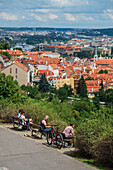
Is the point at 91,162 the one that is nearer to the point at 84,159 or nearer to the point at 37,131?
the point at 84,159

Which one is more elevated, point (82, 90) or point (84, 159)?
point (84, 159)

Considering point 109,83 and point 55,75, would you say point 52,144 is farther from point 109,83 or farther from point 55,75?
point 109,83

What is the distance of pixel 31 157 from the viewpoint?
6871mm

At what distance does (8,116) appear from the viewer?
36.8 feet

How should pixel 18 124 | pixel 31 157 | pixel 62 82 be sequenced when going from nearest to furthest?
pixel 31 157, pixel 18 124, pixel 62 82

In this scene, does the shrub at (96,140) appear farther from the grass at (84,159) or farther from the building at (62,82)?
the building at (62,82)

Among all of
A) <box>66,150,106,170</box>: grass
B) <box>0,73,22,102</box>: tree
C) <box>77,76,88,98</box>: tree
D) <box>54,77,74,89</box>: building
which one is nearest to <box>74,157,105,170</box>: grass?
<box>66,150,106,170</box>: grass

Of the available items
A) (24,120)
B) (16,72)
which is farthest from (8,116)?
(16,72)

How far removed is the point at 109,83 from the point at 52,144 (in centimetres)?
7301

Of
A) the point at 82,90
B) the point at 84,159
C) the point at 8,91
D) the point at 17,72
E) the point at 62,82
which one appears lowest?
the point at 82,90

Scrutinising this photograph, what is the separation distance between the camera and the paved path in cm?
629

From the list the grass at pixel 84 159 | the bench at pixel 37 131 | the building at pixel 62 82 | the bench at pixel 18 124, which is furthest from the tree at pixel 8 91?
the building at pixel 62 82

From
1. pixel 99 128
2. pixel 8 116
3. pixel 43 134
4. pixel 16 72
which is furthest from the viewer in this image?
pixel 16 72

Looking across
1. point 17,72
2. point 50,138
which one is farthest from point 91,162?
point 17,72
